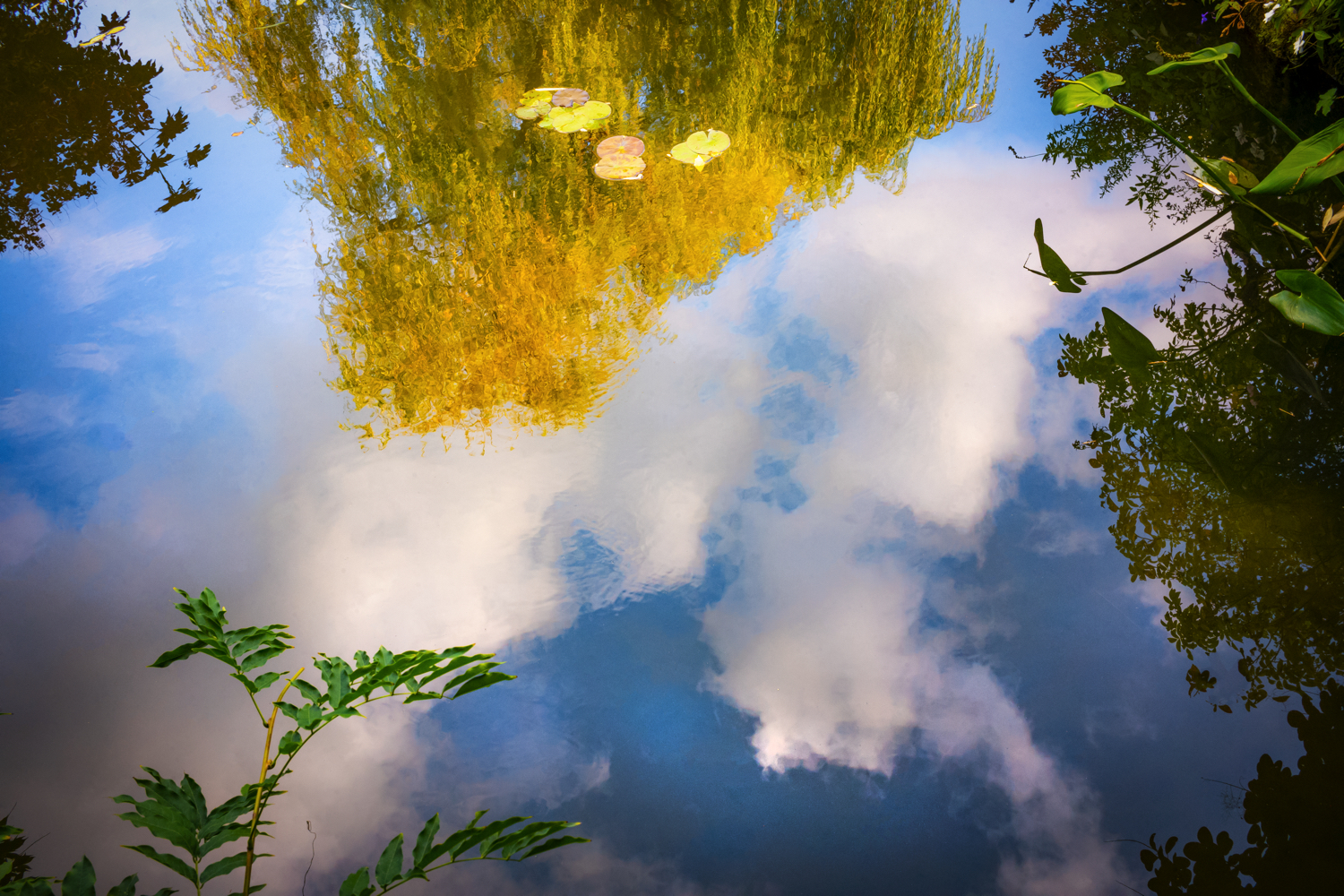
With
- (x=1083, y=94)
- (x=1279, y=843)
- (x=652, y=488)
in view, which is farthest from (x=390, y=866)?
(x=1083, y=94)

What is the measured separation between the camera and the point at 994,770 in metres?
1.06

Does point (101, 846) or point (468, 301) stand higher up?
point (468, 301)

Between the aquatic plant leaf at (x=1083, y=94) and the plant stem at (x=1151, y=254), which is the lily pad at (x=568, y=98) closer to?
the aquatic plant leaf at (x=1083, y=94)

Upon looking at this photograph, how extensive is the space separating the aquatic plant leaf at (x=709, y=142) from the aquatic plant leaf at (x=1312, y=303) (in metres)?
1.43

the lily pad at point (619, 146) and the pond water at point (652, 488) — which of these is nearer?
the pond water at point (652, 488)

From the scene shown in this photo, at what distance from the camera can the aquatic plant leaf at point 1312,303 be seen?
106 cm

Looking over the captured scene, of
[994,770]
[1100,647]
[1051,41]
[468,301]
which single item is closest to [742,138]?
[468,301]

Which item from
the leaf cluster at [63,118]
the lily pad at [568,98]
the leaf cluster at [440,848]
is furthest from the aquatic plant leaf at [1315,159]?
the leaf cluster at [63,118]

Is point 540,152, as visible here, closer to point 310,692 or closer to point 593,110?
point 593,110

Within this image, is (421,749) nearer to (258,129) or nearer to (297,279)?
(297,279)

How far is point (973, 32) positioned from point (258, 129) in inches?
101

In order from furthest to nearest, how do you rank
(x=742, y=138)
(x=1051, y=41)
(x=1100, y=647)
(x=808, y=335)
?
1. (x=1051, y=41)
2. (x=742, y=138)
3. (x=808, y=335)
4. (x=1100, y=647)

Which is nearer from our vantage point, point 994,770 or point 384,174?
point 994,770

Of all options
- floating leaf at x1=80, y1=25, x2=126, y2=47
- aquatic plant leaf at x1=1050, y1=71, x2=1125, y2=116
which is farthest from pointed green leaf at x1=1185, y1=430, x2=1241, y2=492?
floating leaf at x1=80, y1=25, x2=126, y2=47
